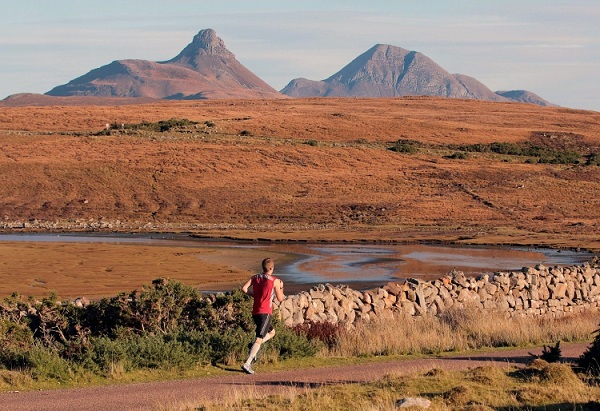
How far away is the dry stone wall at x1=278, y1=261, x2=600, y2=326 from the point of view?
1880 centimetres

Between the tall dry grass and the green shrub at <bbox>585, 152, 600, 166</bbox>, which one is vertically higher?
the tall dry grass

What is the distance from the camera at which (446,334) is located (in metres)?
17.4

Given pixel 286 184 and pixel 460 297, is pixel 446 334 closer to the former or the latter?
pixel 460 297

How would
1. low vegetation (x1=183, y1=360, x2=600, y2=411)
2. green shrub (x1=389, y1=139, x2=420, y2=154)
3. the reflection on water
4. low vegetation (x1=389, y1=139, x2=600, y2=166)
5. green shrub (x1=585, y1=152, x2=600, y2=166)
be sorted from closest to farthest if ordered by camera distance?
low vegetation (x1=183, y1=360, x2=600, y2=411), the reflection on water, green shrub (x1=585, y1=152, x2=600, y2=166), green shrub (x1=389, y1=139, x2=420, y2=154), low vegetation (x1=389, y1=139, x2=600, y2=166)

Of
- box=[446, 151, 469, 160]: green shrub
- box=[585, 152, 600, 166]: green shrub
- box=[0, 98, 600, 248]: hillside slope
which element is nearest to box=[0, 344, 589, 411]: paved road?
box=[0, 98, 600, 248]: hillside slope

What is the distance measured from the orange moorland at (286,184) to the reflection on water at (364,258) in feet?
8.75

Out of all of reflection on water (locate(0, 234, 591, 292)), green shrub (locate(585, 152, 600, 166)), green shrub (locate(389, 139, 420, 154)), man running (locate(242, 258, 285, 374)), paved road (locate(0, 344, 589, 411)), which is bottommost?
reflection on water (locate(0, 234, 591, 292))

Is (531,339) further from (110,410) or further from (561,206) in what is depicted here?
(561,206)

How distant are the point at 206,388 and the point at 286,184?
52.7 meters

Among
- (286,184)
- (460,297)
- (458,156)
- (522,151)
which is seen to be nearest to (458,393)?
(460,297)

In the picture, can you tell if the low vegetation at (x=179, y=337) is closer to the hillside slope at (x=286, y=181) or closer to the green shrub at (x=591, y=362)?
the green shrub at (x=591, y=362)

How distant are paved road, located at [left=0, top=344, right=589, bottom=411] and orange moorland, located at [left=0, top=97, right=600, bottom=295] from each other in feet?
64.7

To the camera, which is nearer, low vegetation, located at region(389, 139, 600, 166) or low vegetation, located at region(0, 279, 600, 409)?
low vegetation, located at region(0, 279, 600, 409)

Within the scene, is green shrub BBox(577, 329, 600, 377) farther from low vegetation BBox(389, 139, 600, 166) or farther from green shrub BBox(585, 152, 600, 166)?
green shrub BBox(585, 152, 600, 166)
